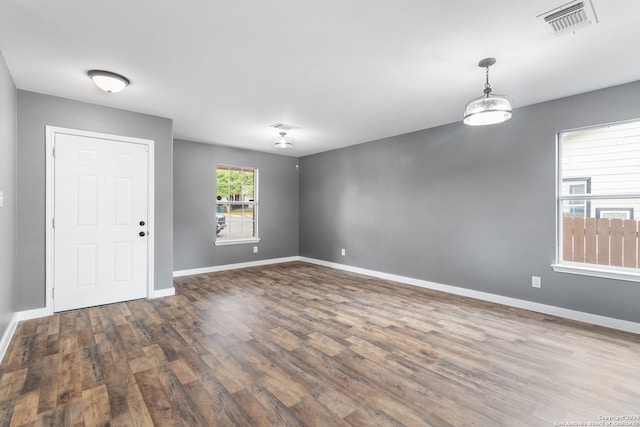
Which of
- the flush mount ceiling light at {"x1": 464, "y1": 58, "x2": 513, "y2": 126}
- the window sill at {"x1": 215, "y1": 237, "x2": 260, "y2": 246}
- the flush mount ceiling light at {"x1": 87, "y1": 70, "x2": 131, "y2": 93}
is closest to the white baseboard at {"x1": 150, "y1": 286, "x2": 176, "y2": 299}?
the window sill at {"x1": 215, "y1": 237, "x2": 260, "y2": 246}

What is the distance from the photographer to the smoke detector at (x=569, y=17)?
1.90 meters

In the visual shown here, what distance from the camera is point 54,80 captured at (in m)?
3.00

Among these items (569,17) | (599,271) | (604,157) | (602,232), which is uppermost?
(569,17)

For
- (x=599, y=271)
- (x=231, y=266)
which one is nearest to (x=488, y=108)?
(x=599, y=271)

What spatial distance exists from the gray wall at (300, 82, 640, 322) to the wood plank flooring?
475 mm

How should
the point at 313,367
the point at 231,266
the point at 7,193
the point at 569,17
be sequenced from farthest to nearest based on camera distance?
the point at 231,266, the point at 7,193, the point at 313,367, the point at 569,17

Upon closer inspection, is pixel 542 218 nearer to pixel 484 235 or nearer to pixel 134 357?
pixel 484 235

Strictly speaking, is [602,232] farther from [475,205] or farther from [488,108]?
[488,108]

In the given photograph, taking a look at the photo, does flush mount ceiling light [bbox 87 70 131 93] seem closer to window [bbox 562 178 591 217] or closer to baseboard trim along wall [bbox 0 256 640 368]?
baseboard trim along wall [bbox 0 256 640 368]

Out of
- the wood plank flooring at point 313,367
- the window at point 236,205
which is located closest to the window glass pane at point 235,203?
the window at point 236,205

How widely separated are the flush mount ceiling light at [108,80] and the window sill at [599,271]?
5.14m

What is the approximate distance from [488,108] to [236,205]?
505 centimetres

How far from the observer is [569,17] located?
199 cm

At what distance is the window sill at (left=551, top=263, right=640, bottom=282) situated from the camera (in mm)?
3035
